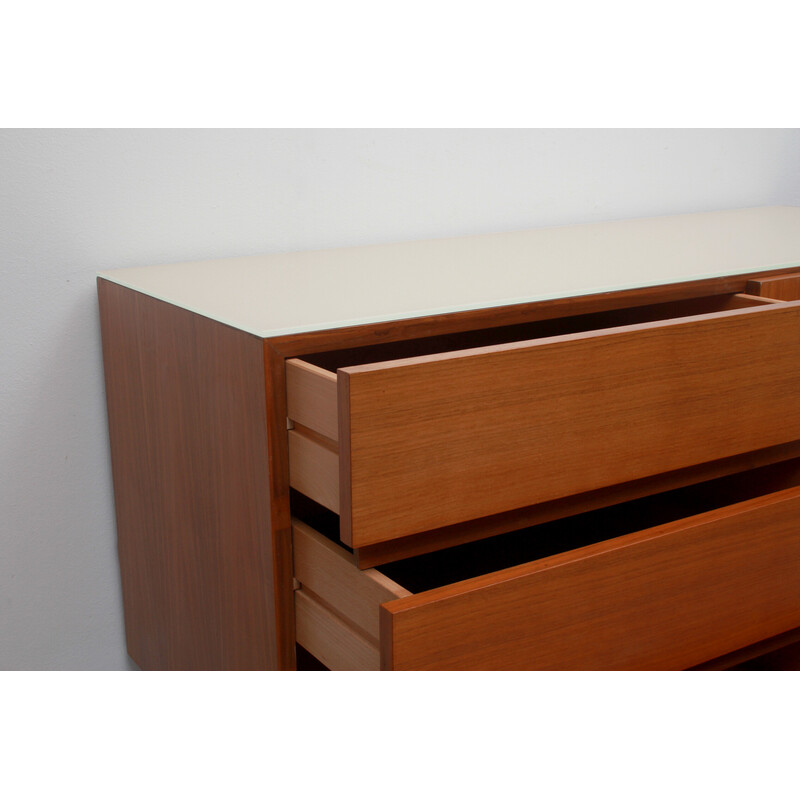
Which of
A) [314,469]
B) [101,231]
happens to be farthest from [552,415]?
[101,231]

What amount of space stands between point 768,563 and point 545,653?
31cm

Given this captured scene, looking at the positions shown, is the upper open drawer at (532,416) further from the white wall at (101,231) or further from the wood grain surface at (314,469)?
the white wall at (101,231)

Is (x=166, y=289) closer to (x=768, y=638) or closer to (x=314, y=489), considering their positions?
(x=314, y=489)

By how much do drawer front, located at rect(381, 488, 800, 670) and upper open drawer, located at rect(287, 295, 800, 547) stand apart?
0.26 ft

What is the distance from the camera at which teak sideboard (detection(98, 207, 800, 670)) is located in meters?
0.88

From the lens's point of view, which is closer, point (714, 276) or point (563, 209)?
point (714, 276)

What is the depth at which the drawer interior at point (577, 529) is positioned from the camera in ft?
4.26

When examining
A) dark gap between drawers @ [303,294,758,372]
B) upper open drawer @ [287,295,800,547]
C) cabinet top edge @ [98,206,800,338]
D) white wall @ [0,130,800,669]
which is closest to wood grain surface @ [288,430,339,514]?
upper open drawer @ [287,295,800,547]

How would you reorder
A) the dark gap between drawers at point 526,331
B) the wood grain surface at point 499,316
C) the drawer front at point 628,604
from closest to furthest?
the drawer front at point 628,604
the wood grain surface at point 499,316
the dark gap between drawers at point 526,331

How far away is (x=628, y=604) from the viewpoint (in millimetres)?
970

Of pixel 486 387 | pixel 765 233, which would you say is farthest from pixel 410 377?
pixel 765 233

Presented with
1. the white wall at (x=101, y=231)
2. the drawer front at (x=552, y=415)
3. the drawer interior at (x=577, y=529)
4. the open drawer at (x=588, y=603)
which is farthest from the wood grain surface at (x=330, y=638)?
the white wall at (x=101, y=231)

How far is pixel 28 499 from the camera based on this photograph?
131cm

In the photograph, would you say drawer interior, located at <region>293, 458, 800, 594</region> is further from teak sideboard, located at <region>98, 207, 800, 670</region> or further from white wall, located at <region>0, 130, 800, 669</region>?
white wall, located at <region>0, 130, 800, 669</region>
